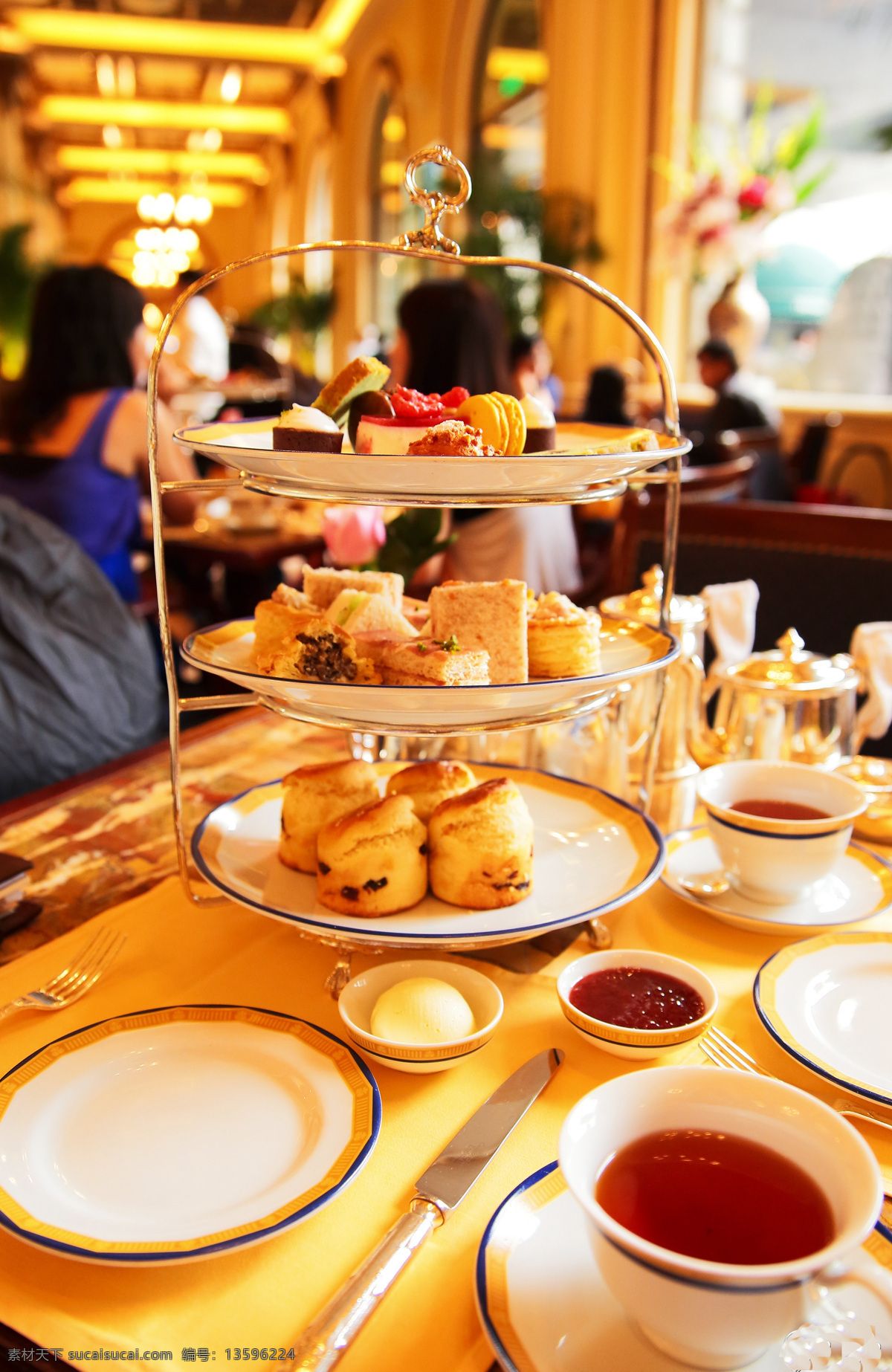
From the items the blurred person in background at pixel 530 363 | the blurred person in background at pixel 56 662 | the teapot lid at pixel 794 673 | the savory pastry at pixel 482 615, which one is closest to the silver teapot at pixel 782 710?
the teapot lid at pixel 794 673

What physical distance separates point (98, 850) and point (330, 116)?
1127cm

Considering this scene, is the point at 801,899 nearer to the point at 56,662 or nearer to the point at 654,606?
the point at 654,606

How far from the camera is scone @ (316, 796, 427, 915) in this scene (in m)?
0.66

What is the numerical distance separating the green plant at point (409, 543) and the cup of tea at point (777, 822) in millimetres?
383

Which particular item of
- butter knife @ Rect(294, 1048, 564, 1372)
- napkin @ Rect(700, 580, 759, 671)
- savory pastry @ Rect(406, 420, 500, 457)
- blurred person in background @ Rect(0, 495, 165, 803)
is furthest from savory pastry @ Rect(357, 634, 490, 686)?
blurred person in background @ Rect(0, 495, 165, 803)

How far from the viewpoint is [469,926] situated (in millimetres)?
644

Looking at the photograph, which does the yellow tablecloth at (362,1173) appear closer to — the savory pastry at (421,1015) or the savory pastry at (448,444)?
the savory pastry at (421,1015)

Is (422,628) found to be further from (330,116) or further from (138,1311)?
(330,116)

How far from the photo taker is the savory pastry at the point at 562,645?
71 centimetres

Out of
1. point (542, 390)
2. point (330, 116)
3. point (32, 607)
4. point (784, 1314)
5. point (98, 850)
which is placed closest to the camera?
point (784, 1314)

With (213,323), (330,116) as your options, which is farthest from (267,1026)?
(330,116)

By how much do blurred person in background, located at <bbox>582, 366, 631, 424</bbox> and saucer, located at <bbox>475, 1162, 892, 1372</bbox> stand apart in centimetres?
355

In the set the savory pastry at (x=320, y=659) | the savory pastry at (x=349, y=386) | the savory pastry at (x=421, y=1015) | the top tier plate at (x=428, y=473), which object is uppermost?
the savory pastry at (x=349, y=386)

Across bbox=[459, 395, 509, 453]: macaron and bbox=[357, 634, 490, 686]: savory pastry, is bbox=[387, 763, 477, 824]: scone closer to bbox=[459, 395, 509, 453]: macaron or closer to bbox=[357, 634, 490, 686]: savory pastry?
bbox=[357, 634, 490, 686]: savory pastry
